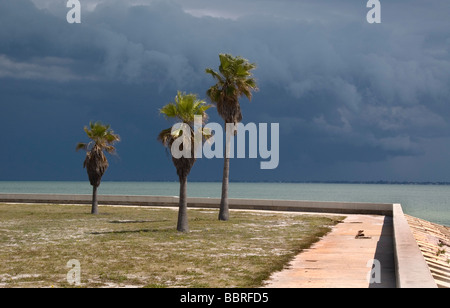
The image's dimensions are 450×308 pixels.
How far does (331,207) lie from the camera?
44.2 metres

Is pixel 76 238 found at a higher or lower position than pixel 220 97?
lower

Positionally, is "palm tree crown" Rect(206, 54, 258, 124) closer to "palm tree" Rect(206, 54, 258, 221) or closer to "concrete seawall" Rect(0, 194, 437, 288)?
"palm tree" Rect(206, 54, 258, 221)

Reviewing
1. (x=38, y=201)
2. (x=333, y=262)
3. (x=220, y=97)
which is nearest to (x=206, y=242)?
(x=333, y=262)

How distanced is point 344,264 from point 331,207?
26.5m

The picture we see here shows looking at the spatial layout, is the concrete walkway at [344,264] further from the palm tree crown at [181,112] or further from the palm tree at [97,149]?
the palm tree at [97,149]

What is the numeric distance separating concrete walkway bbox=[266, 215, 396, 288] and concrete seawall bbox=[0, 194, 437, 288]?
0.68 m

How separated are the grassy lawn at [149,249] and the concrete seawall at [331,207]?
356cm

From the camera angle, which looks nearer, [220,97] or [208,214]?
[220,97]

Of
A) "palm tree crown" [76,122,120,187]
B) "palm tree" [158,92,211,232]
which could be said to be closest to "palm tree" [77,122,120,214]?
"palm tree crown" [76,122,120,187]

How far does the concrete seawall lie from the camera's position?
1293 centimetres

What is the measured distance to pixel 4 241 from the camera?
2414 centimetres

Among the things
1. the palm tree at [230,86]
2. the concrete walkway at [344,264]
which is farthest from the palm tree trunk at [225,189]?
the concrete walkway at [344,264]
